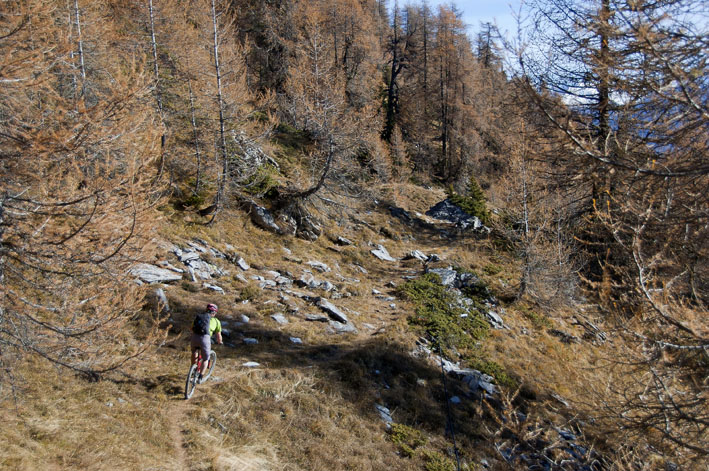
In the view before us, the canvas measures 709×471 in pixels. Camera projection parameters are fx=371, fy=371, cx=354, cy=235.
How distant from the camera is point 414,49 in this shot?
42.2 meters

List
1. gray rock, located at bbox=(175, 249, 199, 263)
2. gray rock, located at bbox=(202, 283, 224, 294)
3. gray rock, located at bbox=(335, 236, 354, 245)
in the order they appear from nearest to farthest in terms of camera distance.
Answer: gray rock, located at bbox=(202, 283, 224, 294) → gray rock, located at bbox=(175, 249, 199, 263) → gray rock, located at bbox=(335, 236, 354, 245)

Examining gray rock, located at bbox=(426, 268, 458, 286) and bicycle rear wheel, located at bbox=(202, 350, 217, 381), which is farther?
gray rock, located at bbox=(426, 268, 458, 286)

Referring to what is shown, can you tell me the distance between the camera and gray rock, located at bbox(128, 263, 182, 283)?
1001cm

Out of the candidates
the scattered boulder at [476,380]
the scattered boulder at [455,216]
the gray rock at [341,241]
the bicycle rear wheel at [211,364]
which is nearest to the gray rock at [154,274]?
the bicycle rear wheel at [211,364]

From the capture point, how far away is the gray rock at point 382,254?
18.8m

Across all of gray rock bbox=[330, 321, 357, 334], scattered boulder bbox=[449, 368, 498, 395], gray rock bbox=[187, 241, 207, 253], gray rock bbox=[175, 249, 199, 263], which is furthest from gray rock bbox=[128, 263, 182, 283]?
scattered boulder bbox=[449, 368, 498, 395]

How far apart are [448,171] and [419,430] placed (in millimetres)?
34411

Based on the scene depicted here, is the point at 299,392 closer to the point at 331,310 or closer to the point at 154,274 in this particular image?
the point at 331,310

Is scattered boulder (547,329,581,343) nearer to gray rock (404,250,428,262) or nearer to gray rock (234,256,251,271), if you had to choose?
gray rock (404,250,428,262)

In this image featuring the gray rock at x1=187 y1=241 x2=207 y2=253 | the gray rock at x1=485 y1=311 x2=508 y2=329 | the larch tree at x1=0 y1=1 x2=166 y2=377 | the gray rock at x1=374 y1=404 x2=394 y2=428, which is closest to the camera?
the larch tree at x1=0 y1=1 x2=166 y2=377

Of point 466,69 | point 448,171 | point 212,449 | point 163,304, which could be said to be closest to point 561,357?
point 212,449

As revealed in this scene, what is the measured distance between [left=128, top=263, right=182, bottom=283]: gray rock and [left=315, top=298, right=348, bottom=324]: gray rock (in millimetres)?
4237

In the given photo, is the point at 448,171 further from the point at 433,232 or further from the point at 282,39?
the point at 282,39

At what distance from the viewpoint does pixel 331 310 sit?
1155cm
